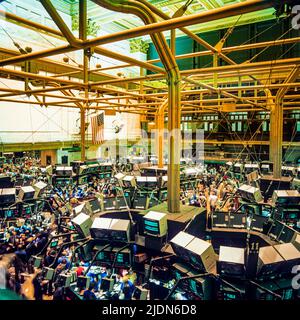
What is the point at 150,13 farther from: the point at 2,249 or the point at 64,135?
the point at 64,135

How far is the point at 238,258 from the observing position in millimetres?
4602

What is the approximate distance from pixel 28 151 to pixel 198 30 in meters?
15.7

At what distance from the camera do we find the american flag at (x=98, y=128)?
2283 centimetres

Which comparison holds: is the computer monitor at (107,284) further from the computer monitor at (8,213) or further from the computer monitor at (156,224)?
the computer monitor at (8,213)

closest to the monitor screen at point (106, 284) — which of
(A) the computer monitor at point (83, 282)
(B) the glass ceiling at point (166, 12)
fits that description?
(A) the computer monitor at point (83, 282)

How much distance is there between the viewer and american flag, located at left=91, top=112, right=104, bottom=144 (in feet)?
74.9

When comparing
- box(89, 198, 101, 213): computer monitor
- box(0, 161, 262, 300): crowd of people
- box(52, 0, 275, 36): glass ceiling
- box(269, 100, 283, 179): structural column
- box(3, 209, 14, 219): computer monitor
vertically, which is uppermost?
box(52, 0, 275, 36): glass ceiling

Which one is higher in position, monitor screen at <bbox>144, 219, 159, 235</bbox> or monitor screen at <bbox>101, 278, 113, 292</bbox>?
monitor screen at <bbox>144, 219, 159, 235</bbox>

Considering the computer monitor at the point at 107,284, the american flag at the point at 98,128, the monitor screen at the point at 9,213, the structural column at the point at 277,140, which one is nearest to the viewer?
the computer monitor at the point at 107,284

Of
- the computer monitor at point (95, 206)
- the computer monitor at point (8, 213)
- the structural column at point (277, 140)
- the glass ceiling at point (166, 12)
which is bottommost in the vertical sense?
the computer monitor at point (8, 213)

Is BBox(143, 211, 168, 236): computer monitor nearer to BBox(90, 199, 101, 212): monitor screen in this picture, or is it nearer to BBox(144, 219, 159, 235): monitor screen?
BBox(144, 219, 159, 235): monitor screen

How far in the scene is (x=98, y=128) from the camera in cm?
2344

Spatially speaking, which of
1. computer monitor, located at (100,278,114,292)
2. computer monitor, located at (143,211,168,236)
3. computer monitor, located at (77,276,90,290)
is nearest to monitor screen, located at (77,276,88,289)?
computer monitor, located at (77,276,90,290)

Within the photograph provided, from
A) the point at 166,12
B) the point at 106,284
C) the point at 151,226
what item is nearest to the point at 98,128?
the point at 166,12
